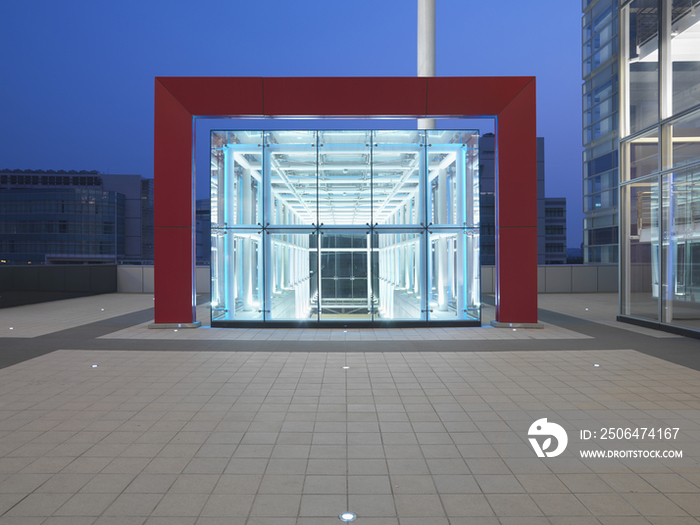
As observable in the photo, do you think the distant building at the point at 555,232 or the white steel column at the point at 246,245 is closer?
the white steel column at the point at 246,245

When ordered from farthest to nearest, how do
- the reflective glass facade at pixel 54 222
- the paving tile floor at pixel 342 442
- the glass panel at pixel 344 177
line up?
the reflective glass facade at pixel 54 222 < the glass panel at pixel 344 177 < the paving tile floor at pixel 342 442

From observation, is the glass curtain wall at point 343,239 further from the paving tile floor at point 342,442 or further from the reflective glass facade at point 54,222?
the reflective glass facade at point 54,222

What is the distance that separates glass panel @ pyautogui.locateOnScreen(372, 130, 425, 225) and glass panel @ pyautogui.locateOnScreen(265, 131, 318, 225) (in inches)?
63.5

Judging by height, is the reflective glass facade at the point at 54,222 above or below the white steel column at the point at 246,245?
above

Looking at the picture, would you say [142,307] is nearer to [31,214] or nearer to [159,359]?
[159,359]

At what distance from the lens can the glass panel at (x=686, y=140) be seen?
9.91m

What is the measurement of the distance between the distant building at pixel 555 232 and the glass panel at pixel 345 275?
2081 inches

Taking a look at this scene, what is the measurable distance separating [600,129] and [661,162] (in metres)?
28.3

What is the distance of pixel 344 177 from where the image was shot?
12953mm

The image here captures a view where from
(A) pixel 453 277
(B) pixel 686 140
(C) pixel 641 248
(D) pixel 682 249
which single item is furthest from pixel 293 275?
(B) pixel 686 140

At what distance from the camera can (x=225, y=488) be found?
349 centimetres

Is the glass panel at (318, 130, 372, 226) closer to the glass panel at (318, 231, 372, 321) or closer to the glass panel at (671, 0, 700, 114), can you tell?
the glass panel at (318, 231, 372, 321)

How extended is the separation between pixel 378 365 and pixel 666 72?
30.7ft

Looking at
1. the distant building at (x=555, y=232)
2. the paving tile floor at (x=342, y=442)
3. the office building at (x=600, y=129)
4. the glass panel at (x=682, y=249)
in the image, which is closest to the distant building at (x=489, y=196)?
the office building at (x=600, y=129)
